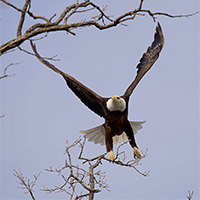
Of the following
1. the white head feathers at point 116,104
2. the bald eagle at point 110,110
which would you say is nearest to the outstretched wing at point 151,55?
the bald eagle at point 110,110

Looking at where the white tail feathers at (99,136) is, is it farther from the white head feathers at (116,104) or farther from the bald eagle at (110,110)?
the white head feathers at (116,104)

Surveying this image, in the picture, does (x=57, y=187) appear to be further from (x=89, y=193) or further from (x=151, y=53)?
(x=151, y=53)

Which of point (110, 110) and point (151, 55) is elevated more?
point (151, 55)

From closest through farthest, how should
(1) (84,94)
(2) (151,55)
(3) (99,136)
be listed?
(1) (84,94) → (3) (99,136) → (2) (151,55)

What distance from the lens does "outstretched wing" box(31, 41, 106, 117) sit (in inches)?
233

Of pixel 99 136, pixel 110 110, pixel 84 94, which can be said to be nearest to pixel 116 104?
pixel 110 110

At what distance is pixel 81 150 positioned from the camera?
12.3 feet

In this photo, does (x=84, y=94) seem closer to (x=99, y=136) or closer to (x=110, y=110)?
(x=110, y=110)

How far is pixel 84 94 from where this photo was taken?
610 cm

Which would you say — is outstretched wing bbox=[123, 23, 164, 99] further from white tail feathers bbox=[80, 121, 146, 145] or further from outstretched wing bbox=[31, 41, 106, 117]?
white tail feathers bbox=[80, 121, 146, 145]

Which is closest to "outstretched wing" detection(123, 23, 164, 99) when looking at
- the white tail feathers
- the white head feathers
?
the white head feathers

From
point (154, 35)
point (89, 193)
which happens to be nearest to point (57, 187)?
point (89, 193)

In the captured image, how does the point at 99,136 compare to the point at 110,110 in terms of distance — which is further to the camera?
the point at 99,136

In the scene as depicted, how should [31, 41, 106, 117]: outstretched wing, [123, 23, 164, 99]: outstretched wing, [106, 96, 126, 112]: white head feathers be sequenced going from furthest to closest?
[123, 23, 164, 99]: outstretched wing
[31, 41, 106, 117]: outstretched wing
[106, 96, 126, 112]: white head feathers
